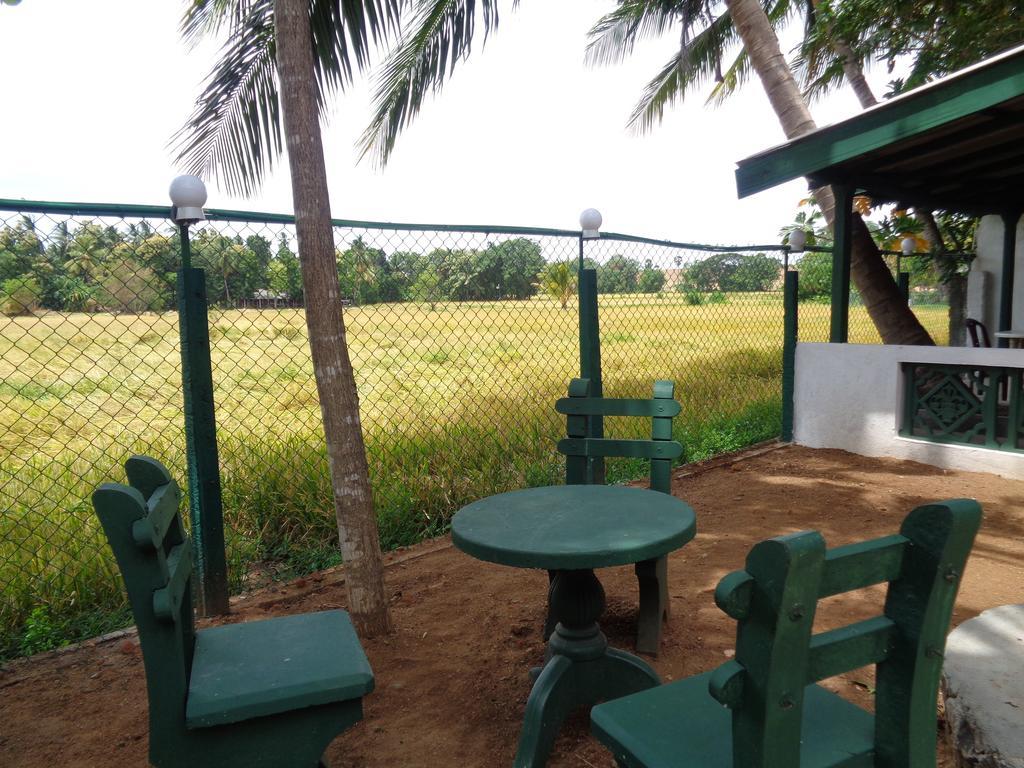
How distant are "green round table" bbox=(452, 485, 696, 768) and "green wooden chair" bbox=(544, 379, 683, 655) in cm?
30

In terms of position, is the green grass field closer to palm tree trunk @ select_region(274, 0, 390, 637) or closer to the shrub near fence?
the shrub near fence

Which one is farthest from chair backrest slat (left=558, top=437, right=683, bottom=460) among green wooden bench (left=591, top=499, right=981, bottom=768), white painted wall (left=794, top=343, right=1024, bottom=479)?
white painted wall (left=794, top=343, right=1024, bottom=479)

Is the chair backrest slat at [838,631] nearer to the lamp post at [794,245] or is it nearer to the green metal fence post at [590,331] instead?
the green metal fence post at [590,331]

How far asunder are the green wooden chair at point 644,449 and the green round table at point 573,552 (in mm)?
303

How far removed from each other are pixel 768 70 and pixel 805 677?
25.1 feet

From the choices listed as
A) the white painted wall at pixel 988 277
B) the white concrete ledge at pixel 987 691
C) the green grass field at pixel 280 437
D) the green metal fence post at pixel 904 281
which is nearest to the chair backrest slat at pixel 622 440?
the white concrete ledge at pixel 987 691

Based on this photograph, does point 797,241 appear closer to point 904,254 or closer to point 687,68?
point 904,254

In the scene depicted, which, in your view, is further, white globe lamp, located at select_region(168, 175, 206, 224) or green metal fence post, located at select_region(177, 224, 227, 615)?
green metal fence post, located at select_region(177, 224, 227, 615)

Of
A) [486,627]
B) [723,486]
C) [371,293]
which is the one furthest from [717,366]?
[486,627]

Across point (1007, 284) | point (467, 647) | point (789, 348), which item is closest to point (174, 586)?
point (467, 647)

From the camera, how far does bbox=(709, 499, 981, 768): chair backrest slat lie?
105 cm

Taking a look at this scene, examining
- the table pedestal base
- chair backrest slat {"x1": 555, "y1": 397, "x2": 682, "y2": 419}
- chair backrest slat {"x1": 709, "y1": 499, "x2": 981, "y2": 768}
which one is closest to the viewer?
chair backrest slat {"x1": 709, "y1": 499, "x2": 981, "y2": 768}

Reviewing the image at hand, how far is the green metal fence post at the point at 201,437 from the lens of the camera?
3.21 m

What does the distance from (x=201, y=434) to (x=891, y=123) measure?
4.98 meters
